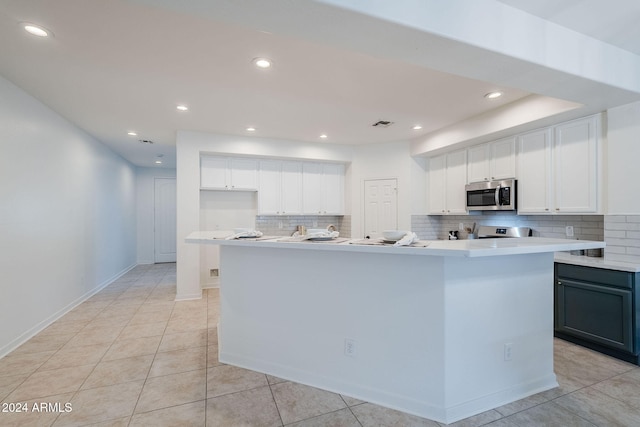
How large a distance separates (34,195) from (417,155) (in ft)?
17.1

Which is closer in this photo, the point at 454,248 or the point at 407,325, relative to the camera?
the point at 454,248

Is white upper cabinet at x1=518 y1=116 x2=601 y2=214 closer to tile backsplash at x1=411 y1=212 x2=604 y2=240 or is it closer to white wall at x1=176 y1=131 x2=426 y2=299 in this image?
tile backsplash at x1=411 y1=212 x2=604 y2=240

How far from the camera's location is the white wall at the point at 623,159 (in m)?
2.63

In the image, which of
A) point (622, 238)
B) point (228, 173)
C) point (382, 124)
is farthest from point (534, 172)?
point (228, 173)

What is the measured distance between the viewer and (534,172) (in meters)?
3.44

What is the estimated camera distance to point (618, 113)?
2732 mm

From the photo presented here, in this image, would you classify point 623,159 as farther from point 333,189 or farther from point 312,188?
point 312,188

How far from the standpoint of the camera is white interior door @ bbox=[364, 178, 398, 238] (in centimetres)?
523

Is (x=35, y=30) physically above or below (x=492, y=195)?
above

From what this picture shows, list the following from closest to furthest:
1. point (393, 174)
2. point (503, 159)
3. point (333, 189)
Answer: point (503, 159), point (393, 174), point (333, 189)

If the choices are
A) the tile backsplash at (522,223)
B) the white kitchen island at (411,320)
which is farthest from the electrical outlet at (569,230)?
the white kitchen island at (411,320)

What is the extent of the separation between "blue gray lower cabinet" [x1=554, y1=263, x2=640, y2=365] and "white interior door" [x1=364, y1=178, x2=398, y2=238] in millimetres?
2559

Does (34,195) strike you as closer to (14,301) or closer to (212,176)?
(14,301)

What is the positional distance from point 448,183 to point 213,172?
3.89 metres
